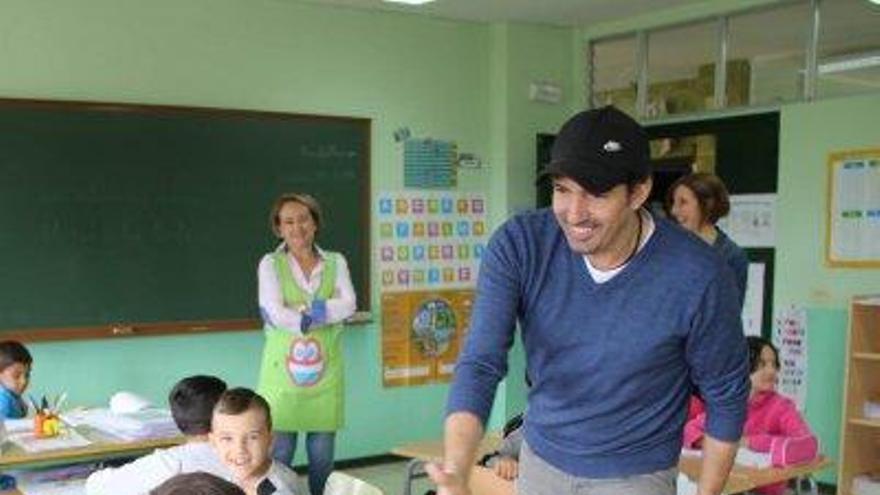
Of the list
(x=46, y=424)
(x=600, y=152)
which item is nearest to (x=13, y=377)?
(x=46, y=424)

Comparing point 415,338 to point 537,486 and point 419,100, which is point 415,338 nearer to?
point 419,100

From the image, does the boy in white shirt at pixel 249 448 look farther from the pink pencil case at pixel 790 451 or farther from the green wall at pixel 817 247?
the green wall at pixel 817 247

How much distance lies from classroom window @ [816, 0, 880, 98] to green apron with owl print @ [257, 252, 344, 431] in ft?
10.3

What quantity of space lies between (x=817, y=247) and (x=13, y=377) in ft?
13.6

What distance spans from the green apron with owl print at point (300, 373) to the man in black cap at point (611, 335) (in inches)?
98.5

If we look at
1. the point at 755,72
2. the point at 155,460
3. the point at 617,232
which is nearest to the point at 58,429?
the point at 155,460

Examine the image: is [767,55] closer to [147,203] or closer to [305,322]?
[305,322]

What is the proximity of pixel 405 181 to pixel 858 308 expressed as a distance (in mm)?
2742

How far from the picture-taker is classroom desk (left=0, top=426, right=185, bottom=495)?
A: 3225mm

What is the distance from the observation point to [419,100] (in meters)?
6.30

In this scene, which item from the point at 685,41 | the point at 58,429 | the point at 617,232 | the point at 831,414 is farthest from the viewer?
the point at 685,41

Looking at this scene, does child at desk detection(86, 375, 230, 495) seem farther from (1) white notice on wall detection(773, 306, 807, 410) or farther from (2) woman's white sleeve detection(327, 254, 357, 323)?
(1) white notice on wall detection(773, 306, 807, 410)

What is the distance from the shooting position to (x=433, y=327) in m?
6.40

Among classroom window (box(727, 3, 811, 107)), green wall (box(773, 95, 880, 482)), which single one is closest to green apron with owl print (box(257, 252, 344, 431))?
green wall (box(773, 95, 880, 482))
